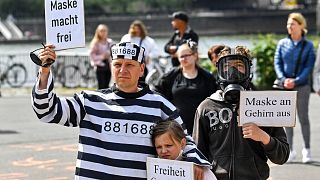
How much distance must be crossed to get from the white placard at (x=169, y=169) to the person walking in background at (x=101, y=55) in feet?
37.3

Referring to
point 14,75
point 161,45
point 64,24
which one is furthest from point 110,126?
point 161,45

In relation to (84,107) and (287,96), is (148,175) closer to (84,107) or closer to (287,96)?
(84,107)

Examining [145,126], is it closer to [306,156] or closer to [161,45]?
[306,156]

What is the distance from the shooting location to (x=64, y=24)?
4.35 metres

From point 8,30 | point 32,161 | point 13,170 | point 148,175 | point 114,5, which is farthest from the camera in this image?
point 114,5

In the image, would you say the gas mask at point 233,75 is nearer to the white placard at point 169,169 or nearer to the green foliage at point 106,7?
the white placard at point 169,169

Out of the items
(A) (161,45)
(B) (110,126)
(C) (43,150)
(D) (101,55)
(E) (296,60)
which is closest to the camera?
(B) (110,126)

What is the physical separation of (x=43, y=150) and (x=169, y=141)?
7161mm

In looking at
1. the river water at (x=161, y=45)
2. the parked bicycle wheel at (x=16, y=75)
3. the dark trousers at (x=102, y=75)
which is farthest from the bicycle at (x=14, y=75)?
the dark trousers at (x=102, y=75)

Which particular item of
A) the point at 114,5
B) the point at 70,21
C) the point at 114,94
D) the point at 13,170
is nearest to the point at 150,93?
the point at 114,94

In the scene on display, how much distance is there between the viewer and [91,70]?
67.2ft

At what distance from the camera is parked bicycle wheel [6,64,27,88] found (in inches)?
846

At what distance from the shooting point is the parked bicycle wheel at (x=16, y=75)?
21484mm

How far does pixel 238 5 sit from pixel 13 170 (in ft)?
294
